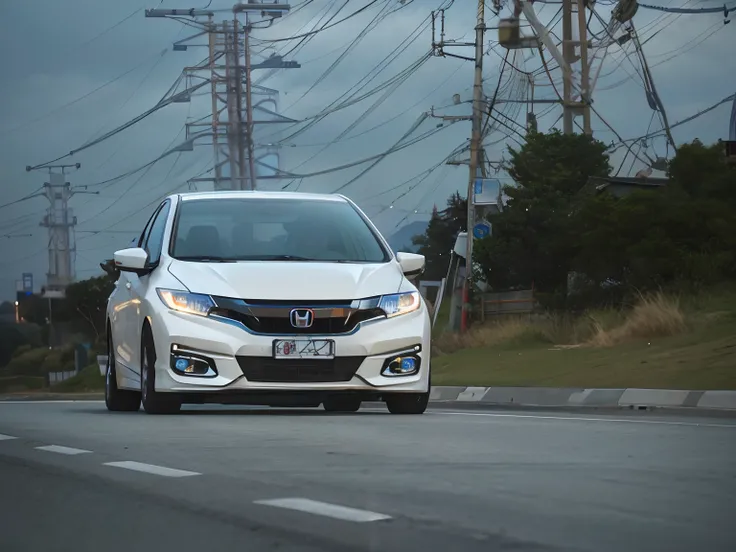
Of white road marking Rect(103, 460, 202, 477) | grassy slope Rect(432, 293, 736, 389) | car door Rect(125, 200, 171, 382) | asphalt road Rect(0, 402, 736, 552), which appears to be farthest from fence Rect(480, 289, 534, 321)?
white road marking Rect(103, 460, 202, 477)

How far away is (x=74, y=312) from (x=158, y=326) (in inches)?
→ 5538

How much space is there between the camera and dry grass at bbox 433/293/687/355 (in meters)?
28.4

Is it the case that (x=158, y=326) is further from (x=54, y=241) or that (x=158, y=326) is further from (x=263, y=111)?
(x=54, y=241)

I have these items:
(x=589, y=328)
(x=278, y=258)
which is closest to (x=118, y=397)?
(x=278, y=258)

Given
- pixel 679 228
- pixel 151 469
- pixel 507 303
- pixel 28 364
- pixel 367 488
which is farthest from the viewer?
pixel 28 364

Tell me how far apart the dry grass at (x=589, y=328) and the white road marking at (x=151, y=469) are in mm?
20274

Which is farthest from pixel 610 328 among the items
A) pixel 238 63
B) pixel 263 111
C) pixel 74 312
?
pixel 74 312

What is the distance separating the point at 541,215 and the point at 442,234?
53010 millimetres

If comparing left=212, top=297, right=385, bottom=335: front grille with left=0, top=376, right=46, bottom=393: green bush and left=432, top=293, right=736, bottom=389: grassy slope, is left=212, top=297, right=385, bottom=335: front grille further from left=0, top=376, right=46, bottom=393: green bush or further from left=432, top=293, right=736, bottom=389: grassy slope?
left=0, top=376, right=46, bottom=393: green bush

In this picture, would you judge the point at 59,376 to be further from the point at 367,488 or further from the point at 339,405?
the point at 367,488

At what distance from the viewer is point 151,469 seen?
26.3 ft

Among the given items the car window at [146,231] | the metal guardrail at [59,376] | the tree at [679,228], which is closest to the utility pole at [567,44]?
the tree at [679,228]

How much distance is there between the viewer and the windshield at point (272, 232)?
13578 millimetres

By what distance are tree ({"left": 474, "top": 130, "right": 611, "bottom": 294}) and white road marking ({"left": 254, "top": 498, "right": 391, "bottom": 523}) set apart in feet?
113
